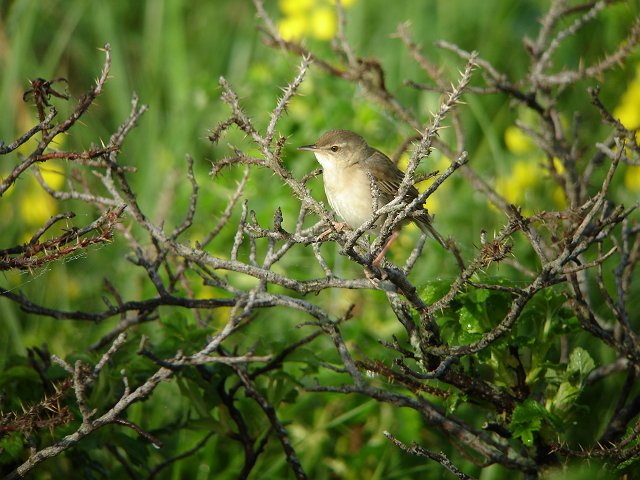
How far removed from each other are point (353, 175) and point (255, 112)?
4.60 feet

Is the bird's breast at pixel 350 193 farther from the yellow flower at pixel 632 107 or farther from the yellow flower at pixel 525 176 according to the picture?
the yellow flower at pixel 632 107

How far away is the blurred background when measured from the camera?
4.77 metres

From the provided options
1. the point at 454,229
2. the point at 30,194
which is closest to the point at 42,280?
the point at 30,194

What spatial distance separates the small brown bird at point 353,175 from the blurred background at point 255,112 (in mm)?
235

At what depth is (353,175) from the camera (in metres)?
4.38

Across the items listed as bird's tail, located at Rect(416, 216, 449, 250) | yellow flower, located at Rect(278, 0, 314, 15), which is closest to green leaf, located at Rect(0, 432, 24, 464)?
bird's tail, located at Rect(416, 216, 449, 250)

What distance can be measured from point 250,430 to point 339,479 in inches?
48.3

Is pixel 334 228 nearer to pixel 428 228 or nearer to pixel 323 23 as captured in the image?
pixel 428 228

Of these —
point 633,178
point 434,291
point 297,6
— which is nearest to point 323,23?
point 297,6

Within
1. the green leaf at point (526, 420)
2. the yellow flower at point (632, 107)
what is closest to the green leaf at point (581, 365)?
the green leaf at point (526, 420)

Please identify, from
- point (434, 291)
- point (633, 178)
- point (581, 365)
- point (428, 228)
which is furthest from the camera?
point (633, 178)

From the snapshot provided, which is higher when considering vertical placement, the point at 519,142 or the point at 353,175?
the point at 519,142

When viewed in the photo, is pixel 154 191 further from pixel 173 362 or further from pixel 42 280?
pixel 173 362

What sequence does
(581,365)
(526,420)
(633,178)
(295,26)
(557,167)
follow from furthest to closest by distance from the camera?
1. (295,26)
2. (633,178)
3. (557,167)
4. (581,365)
5. (526,420)
